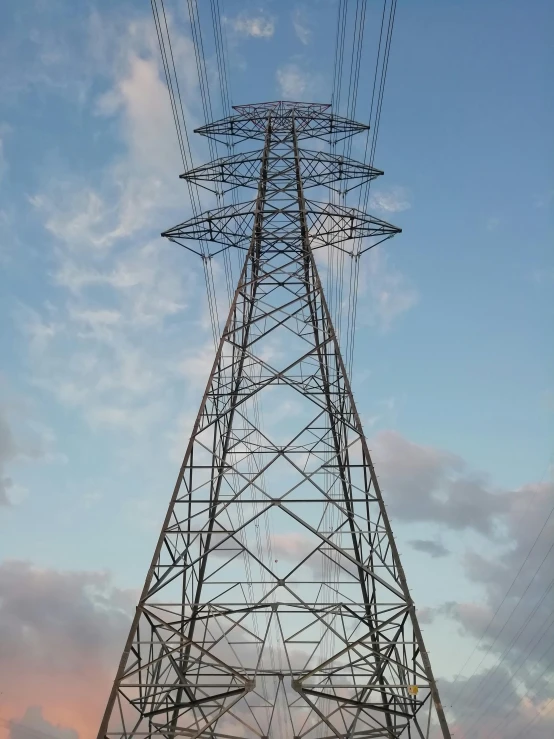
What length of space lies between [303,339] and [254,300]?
1779mm

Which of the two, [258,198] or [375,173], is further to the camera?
[375,173]

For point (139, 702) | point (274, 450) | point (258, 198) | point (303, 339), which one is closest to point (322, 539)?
point (274, 450)

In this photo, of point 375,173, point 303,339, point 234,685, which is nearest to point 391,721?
point 234,685

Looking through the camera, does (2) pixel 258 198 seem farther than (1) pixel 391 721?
Yes

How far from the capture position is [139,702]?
40.4 feet

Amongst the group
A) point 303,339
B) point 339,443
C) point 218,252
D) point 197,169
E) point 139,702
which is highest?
point 197,169

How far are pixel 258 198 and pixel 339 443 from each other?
811 centimetres

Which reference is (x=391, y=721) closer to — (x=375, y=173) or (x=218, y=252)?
(x=218, y=252)

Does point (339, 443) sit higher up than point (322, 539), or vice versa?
point (339, 443)

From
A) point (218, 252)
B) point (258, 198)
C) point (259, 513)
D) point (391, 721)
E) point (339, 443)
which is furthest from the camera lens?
point (218, 252)

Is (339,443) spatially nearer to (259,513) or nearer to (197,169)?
(259,513)

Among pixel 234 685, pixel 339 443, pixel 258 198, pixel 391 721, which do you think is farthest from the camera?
pixel 258 198

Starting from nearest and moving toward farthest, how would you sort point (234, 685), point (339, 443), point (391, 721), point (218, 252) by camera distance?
point (234, 685) < point (391, 721) < point (339, 443) < point (218, 252)

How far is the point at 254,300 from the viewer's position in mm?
18297
